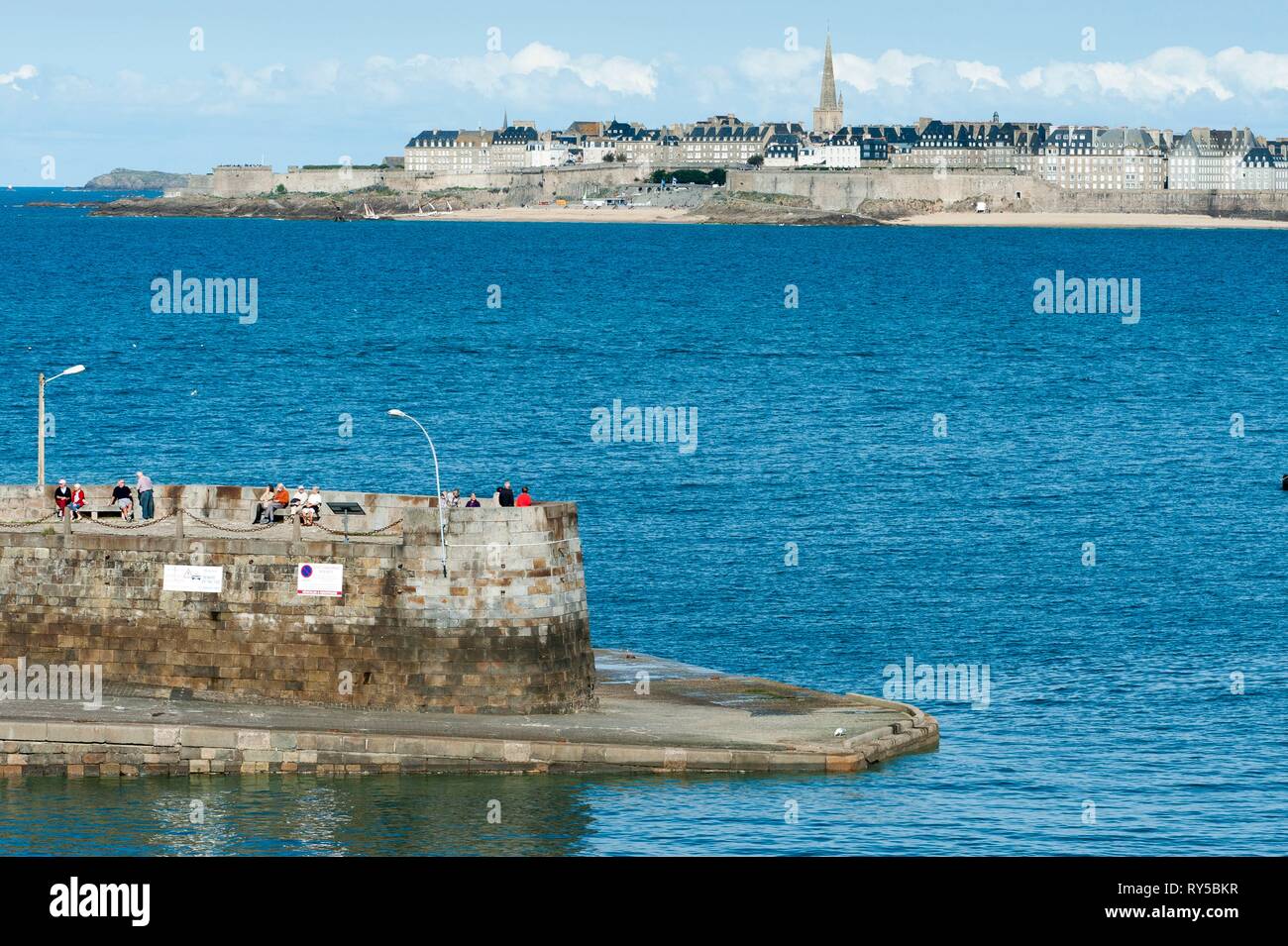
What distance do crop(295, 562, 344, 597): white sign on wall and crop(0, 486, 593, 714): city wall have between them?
0.10 meters

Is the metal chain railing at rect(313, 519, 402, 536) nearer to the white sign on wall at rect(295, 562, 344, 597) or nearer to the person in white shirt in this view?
the person in white shirt

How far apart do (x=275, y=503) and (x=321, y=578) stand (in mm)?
2928

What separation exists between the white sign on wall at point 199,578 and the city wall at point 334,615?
0.09m

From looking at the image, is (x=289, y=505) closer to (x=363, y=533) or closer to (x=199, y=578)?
(x=363, y=533)

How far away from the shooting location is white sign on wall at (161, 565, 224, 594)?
34781mm

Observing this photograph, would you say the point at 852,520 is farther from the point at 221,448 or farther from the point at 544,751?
the point at 544,751

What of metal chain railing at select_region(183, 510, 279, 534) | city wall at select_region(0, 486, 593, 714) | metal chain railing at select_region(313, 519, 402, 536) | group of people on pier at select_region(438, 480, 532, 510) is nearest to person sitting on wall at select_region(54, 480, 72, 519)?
city wall at select_region(0, 486, 593, 714)

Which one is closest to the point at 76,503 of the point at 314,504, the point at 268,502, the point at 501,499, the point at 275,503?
the point at 268,502

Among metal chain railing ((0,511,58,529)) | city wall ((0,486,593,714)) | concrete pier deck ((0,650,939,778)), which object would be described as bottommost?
concrete pier deck ((0,650,939,778))

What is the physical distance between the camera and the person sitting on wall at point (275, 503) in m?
36.3

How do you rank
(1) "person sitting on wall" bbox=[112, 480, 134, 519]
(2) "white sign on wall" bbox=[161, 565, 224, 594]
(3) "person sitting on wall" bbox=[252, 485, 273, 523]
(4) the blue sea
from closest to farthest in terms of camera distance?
(4) the blue sea, (2) "white sign on wall" bbox=[161, 565, 224, 594], (3) "person sitting on wall" bbox=[252, 485, 273, 523], (1) "person sitting on wall" bbox=[112, 480, 134, 519]

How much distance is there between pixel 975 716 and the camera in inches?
Answer: 1523

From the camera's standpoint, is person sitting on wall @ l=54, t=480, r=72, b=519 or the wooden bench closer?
person sitting on wall @ l=54, t=480, r=72, b=519
